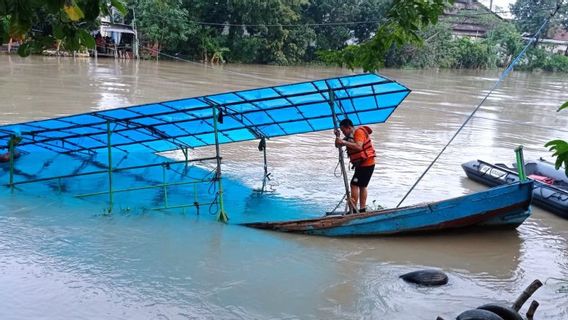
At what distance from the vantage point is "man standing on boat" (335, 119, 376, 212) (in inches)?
310

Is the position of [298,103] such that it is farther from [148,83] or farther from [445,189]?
[148,83]

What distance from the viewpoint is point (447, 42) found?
54156 millimetres

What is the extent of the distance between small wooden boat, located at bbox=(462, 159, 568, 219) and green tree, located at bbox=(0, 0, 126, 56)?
9269mm

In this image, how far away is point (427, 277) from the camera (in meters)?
6.61

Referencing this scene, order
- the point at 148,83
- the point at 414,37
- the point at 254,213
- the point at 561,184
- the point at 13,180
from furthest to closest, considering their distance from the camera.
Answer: the point at 148,83 → the point at 561,184 → the point at 13,180 → the point at 254,213 → the point at 414,37

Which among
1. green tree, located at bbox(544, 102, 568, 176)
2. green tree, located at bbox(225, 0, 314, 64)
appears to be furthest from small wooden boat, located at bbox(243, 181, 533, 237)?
green tree, located at bbox(225, 0, 314, 64)

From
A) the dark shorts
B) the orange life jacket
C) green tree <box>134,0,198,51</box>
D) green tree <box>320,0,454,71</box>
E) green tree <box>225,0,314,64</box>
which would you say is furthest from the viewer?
green tree <box>225,0,314,64</box>

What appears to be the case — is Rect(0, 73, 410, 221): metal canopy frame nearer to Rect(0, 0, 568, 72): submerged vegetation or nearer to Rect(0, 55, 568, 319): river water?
Rect(0, 55, 568, 319): river water

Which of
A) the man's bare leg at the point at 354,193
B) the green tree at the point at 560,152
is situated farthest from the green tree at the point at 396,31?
the man's bare leg at the point at 354,193

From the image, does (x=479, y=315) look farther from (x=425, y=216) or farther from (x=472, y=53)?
(x=472, y=53)

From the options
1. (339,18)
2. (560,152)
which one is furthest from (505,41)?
(560,152)

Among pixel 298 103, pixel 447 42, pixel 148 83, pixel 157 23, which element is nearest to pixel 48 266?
pixel 298 103

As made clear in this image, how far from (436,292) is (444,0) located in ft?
11.8

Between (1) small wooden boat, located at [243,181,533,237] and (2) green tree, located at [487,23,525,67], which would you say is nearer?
(1) small wooden boat, located at [243,181,533,237]
